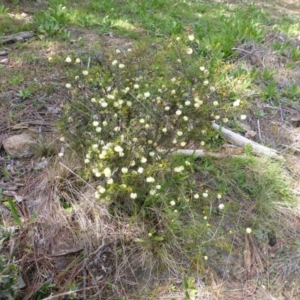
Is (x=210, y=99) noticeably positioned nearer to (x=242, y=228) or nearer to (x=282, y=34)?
(x=242, y=228)

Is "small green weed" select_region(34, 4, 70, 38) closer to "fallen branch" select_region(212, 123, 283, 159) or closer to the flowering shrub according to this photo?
the flowering shrub

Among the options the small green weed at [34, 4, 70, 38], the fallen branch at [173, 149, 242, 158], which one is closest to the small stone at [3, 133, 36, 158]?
the fallen branch at [173, 149, 242, 158]

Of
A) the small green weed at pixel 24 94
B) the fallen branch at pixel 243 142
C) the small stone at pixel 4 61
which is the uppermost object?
the fallen branch at pixel 243 142

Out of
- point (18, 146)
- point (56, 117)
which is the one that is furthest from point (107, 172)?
point (56, 117)

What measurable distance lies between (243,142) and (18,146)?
83.1 inches

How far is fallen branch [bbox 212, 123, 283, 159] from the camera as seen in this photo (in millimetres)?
3510

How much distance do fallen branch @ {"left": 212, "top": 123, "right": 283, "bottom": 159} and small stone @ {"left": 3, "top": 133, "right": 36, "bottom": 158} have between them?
1.75 m

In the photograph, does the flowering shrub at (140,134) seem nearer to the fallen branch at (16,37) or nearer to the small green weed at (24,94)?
the small green weed at (24,94)

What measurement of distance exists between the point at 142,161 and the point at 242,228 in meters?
1.08

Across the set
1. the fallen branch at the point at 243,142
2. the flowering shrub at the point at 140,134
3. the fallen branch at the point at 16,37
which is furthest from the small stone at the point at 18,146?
the fallen branch at the point at 16,37

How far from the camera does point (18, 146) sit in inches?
124

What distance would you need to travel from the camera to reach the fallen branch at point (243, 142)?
3510 mm

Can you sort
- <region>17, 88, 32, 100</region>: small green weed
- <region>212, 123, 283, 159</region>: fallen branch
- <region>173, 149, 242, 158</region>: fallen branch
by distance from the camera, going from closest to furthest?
<region>173, 149, 242, 158</region>: fallen branch, <region>212, 123, 283, 159</region>: fallen branch, <region>17, 88, 32, 100</region>: small green weed

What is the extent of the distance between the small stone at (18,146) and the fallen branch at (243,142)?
1750 millimetres
